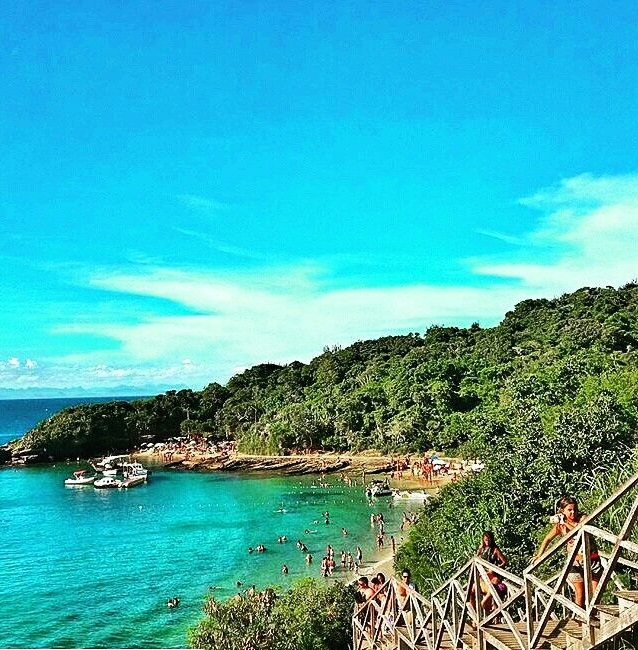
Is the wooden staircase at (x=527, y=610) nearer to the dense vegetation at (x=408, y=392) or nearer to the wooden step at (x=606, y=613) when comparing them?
the wooden step at (x=606, y=613)

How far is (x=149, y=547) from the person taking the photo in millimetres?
25297

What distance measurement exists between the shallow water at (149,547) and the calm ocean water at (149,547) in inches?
1.9

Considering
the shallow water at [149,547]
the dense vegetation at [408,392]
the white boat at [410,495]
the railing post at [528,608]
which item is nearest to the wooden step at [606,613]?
the railing post at [528,608]

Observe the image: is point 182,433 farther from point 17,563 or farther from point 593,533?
point 593,533

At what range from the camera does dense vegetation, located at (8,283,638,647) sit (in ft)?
38.7

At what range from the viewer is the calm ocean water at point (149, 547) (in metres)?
17.2

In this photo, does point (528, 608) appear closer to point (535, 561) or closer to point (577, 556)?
point (535, 561)

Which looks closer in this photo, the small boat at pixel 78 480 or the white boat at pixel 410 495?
the white boat at pixel 410 495

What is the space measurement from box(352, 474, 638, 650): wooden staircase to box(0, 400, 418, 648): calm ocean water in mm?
9991

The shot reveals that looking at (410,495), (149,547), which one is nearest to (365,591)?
(149,547)

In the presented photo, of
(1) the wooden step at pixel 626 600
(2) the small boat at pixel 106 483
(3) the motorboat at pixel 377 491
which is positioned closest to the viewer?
(1) the wooden step at pixel 626 600

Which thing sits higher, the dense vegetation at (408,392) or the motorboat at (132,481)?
the dense vegetation at (408,392)

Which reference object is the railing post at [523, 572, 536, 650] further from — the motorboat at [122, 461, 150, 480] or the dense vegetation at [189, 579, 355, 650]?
the motorboat at [122, 461, 150, 480]

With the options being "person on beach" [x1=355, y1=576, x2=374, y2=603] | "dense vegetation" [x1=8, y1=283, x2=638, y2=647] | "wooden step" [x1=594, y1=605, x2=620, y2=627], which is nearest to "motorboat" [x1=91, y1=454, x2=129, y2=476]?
"dense vegetation" [x1=8, y1=283, x2=638, y2=647]
